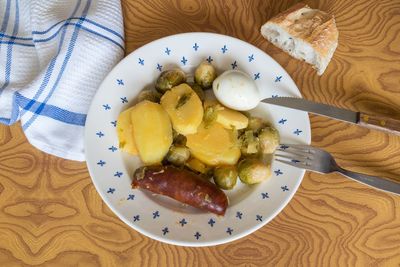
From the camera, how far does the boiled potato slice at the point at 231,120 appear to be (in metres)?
1.19

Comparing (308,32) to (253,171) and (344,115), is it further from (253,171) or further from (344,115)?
(253,171)

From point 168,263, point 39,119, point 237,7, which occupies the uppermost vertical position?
point 237,7

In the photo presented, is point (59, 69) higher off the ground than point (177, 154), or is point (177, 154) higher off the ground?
point (59, 69)

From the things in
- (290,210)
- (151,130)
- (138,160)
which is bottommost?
(290,210)

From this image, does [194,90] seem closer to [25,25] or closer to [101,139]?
[101,139]

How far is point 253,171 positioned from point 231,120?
140 mm

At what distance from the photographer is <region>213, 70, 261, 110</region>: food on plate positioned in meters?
1.21

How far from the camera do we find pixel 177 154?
3.96ft

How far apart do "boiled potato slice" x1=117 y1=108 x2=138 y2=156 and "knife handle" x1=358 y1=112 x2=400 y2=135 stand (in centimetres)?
60

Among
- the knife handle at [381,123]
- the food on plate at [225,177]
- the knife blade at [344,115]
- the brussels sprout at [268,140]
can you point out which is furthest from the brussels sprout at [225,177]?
the knife handle at [381,123]

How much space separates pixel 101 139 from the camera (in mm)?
1243

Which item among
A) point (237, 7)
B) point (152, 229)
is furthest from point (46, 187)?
point (237, 7)

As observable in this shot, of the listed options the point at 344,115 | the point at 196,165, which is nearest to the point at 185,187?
the point at 196,165

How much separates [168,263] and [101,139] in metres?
0.37
